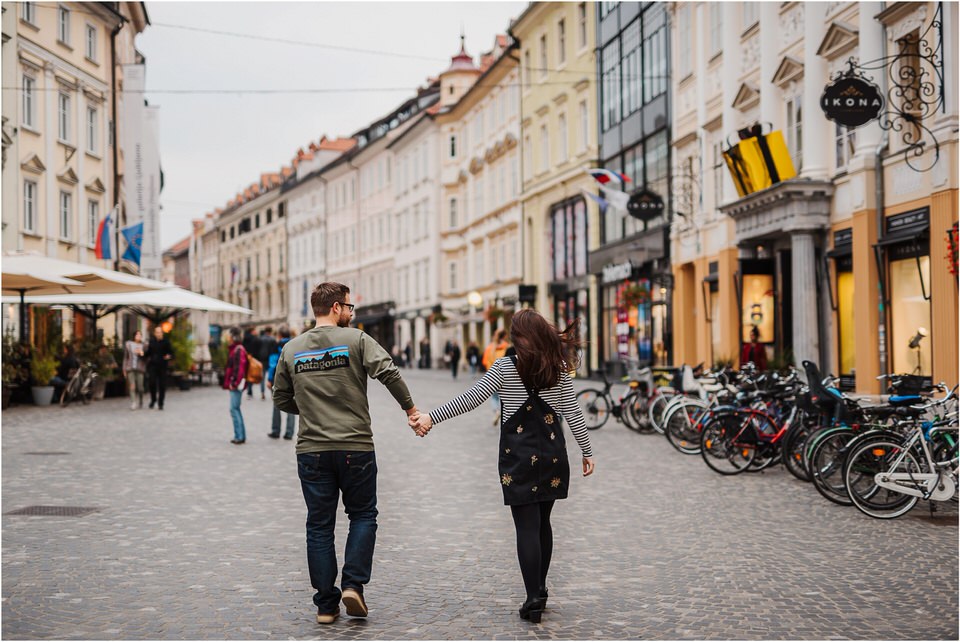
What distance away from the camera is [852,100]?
17703mm

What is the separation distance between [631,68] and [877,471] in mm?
28817

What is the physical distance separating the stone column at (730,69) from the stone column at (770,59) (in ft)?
6.67

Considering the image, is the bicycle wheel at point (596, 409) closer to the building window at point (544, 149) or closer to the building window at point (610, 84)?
the building window at point (610, 84)

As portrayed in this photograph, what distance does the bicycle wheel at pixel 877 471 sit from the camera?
10305 millimetres

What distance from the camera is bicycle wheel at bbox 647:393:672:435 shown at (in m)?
18.9

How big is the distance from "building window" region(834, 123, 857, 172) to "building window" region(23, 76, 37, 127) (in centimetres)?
2283

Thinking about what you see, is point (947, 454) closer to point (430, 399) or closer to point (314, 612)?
point (314, 612)

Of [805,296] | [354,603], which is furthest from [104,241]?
[354,603]

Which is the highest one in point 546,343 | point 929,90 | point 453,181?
point 453,181

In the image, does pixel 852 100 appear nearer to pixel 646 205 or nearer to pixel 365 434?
pixel 365 434

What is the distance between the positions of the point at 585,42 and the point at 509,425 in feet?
125

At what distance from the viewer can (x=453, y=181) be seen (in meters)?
64.3

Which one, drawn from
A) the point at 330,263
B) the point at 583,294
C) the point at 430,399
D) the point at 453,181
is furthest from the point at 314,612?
the point at 330,263

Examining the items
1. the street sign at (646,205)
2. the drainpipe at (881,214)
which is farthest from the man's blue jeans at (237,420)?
the street sign at (646,205)
